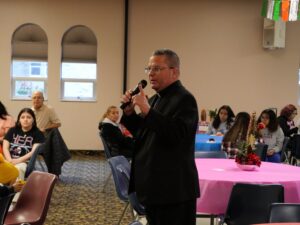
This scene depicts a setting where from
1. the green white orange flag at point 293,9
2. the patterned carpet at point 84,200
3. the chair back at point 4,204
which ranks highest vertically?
the green white orange flag at point 293,9

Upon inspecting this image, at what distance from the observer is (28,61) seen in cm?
1102

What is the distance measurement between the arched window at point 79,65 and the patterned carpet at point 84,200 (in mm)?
2266

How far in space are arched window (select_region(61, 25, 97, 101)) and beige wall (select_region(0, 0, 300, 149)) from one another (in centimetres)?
16

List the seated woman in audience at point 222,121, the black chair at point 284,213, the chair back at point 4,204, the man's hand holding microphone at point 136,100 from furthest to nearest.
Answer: the seated woman in audience at point 222,121
the chair back at point 4,204
the black chair at point 284,213
the man's hand holding microphone at point 136,100

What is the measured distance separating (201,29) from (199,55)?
565mm

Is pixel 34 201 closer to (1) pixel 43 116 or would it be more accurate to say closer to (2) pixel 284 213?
(2) pixel 284 213

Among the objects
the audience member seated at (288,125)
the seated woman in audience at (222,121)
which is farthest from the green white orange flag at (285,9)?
the audience member seated at (288,125)

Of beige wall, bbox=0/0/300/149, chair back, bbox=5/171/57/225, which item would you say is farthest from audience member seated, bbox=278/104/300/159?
chair back, bbox=5/171/57/225

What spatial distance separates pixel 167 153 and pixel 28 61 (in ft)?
29.6

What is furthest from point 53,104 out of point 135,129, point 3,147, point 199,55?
point 135,129

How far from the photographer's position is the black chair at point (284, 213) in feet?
9.10

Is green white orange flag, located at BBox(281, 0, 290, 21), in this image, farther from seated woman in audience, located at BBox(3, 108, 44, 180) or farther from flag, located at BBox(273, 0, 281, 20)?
seated woman in audience, located at BBox(3, 108, 44, 180)

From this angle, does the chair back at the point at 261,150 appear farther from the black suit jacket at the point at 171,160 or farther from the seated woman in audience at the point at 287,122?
the black suit jacket at the point at 171,160

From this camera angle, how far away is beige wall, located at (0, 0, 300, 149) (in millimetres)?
10914
